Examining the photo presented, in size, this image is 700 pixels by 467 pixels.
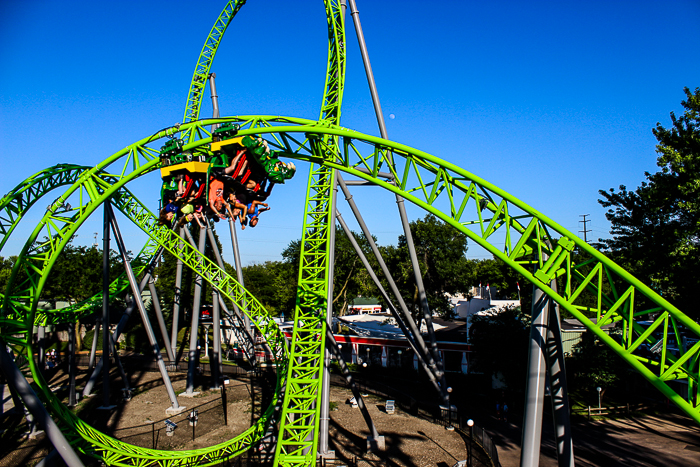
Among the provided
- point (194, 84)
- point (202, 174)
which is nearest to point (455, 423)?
point (202, 174)

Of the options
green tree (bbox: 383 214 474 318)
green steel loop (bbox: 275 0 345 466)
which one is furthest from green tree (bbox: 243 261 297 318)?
green steel loop (bbox: 275 0 345 466)

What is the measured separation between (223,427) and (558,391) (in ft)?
45.7

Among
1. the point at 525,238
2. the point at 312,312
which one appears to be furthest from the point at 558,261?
the point at 312,312

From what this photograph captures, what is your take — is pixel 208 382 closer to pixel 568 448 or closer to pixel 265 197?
pixel 265 197

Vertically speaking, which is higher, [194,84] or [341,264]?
[194,84]

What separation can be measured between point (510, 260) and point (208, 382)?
73.6 ft

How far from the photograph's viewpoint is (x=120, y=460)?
42.8ft

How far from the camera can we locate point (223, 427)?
57.1 ft

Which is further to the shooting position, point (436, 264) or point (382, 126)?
point (436, 264)

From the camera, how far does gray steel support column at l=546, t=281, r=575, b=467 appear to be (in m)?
7.30

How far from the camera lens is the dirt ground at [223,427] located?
14.9m

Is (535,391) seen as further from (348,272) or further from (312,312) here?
(348,272)

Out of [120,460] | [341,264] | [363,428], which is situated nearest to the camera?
[120,460]

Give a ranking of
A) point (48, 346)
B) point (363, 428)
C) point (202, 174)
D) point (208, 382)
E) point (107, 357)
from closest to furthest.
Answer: point (202, 174) → point (363, 428) → point (107, 357) → point (208, 382) → point (48, 346)
